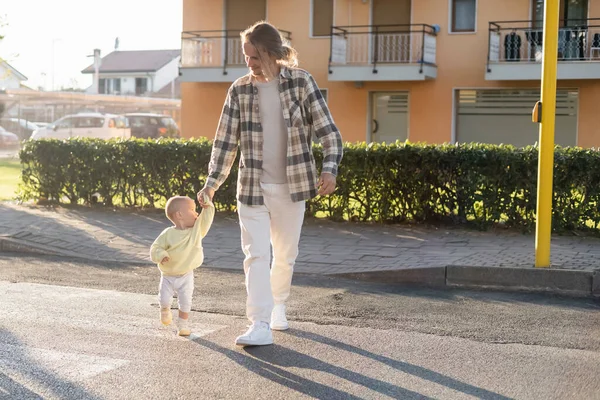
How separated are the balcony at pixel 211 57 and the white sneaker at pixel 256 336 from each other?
2342 centimetres

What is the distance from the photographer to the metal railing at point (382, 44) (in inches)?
1043

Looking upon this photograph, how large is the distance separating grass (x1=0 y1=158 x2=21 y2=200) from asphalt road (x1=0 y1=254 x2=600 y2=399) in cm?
1008

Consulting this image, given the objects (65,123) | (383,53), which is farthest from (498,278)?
(65,123)

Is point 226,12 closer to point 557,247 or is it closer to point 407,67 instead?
point 407,67

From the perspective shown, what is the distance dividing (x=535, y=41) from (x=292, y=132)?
2051cm

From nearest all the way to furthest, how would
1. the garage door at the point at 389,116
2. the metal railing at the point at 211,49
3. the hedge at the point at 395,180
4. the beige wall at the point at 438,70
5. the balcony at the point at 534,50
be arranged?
the hedge at the point at 395,180 < the balcony at the point at 534,50 < the beige wall at the point at 438,70 < the garage door at the point at 389,116 < the metal railing at the point at 211,49

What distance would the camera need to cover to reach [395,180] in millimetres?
12297

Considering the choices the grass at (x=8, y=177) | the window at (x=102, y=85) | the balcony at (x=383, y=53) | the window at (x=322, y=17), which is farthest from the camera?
the window at (x=102, y=85)

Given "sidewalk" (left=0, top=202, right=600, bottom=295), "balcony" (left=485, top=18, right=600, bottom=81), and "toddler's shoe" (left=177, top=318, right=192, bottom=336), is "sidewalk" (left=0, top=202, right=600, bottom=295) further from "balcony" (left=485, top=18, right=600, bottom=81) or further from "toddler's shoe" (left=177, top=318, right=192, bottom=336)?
"balcony" (left=485, top=18, right=600, bottom=81)

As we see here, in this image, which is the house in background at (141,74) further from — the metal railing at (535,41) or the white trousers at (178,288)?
the white trousers at (178,288)

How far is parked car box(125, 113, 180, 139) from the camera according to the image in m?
40.2

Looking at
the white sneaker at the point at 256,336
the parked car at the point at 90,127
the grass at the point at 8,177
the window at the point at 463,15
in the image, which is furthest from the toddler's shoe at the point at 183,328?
the parked car at the point at 90,127

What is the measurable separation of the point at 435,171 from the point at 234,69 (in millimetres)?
17749

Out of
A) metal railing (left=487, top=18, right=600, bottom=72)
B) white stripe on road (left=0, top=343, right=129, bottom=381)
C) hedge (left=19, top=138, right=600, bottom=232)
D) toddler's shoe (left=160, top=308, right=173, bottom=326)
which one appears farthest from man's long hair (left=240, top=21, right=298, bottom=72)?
metal railing (left=487, top=18, right=600, bottom=72)
